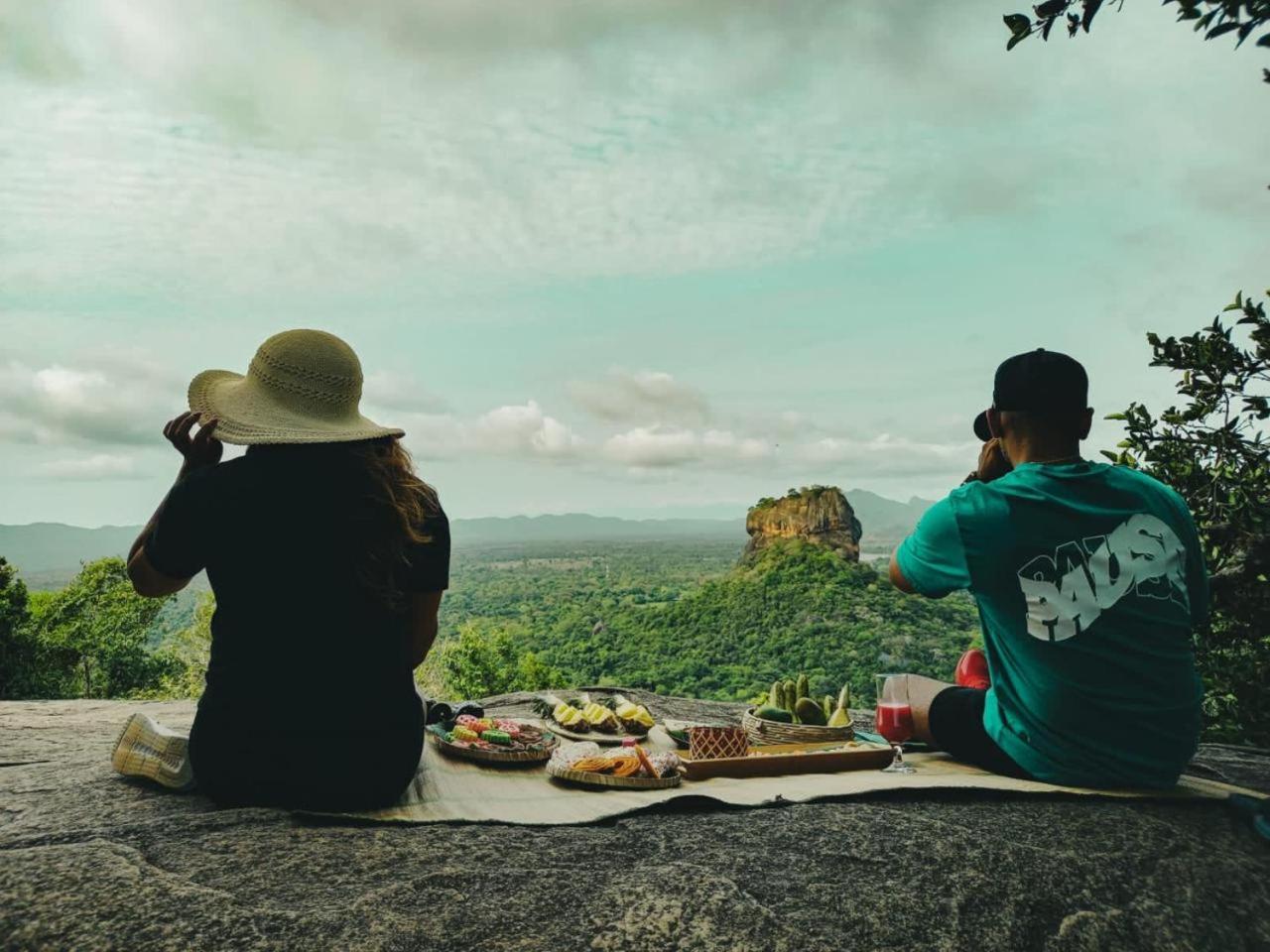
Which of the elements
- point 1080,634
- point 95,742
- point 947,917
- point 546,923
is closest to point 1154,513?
point 1080,634

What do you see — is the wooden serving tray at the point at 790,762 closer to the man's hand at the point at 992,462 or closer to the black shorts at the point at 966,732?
the black shorts at the point at 966,732

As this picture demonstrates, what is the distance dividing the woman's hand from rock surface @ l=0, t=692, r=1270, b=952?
1394 mm

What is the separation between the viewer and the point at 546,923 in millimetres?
2578

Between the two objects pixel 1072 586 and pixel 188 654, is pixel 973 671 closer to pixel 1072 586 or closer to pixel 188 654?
pixel 1072 586

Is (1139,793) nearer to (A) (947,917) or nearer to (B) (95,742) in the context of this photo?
(A) (947,917)

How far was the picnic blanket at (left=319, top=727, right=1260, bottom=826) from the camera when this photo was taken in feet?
11.5

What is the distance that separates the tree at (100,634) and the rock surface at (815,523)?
28.0 m

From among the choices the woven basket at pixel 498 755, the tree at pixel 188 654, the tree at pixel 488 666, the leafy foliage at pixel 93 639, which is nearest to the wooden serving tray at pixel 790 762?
the woven basket at pixel 498 755

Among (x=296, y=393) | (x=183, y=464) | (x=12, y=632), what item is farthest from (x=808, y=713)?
(x=12, y=632)

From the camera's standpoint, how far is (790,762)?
4379mm

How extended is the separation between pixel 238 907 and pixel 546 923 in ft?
3.03

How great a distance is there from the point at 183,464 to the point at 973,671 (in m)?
4.23

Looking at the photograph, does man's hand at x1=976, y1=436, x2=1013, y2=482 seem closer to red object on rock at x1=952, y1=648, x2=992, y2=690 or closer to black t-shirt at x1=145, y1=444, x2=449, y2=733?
Result: red object on rock at x1=952, y1=648, x2=992, y2=690

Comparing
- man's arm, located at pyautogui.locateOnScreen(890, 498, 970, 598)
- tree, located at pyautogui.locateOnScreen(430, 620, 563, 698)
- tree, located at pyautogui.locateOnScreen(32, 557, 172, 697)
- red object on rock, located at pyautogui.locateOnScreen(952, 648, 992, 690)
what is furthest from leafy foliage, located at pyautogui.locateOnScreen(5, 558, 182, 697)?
man's arm, located at pyautogui.locateOnScreen(890, 498, 970, 598)
